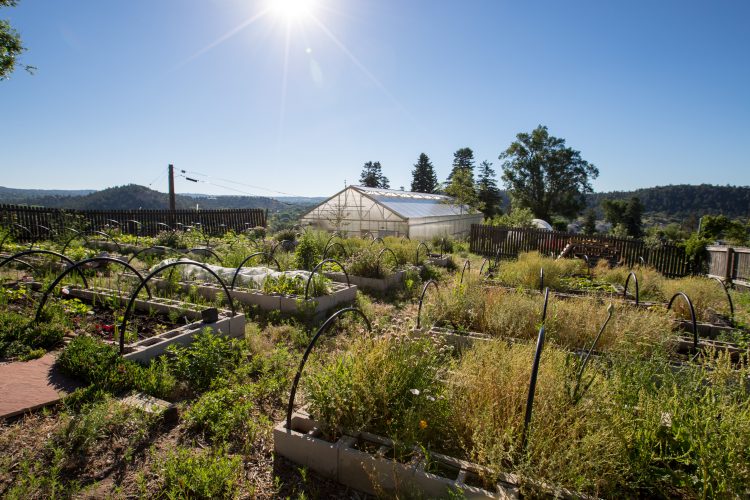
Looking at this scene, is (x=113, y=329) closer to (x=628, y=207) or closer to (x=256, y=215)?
(x=256, y=215)

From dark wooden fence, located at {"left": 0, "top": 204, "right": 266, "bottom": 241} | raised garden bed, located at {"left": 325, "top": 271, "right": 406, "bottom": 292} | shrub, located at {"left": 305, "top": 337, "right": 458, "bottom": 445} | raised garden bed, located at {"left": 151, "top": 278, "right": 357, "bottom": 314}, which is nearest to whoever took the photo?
shrub, located at {"left": 305, "top": 337, "right": 458, "bottom": 445}

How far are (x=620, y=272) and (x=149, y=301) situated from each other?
9570 millimetres

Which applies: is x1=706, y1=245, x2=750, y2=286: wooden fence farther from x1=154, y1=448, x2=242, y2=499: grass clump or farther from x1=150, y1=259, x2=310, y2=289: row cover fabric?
x1=154, y1=448, x2=242, y2=499: grass clump

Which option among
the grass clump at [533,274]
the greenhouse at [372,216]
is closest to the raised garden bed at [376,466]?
the grass clump at [533,274]

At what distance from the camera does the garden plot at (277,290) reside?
20.1ft

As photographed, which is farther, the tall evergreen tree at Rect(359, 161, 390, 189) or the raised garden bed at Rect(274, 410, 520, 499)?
the tall evergreen tree at Rect(359, 161, 390, 189)

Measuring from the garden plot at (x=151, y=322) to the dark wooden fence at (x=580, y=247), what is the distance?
34.1 ft

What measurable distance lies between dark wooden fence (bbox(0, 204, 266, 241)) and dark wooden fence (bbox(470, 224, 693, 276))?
43.6 ft

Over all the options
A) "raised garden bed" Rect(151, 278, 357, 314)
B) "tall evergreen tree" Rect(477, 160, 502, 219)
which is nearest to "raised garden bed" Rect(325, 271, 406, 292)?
"raised garden bed" Rect(151, 278, 357, 314)

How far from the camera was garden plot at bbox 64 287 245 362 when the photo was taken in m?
3.97

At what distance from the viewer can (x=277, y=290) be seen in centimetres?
642

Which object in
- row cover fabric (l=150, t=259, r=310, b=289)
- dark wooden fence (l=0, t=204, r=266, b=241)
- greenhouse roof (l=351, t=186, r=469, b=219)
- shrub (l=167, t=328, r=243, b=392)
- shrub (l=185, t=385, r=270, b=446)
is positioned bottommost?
shrub (l=185, t=385, r=270, b=446)

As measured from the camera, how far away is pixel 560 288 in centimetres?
744

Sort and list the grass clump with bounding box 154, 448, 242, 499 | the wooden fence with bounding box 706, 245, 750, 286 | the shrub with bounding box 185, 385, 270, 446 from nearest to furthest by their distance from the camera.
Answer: the grass clump with bounding box 154, 448, 242, 499 < the shrub with bounding box 185, 385, 270, 446 < the wooden fence with bounding box 706, 245, 750, 286
